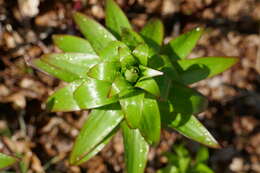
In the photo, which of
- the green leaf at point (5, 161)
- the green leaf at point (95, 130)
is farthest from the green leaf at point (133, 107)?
the green leaf at point (5, 161)

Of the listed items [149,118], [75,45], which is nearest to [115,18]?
[75,45]

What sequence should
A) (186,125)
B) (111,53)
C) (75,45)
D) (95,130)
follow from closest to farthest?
(111,53)
(95,130)
(186,125)
(75,45)

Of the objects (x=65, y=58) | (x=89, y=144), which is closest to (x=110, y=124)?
(x=89, y=144)

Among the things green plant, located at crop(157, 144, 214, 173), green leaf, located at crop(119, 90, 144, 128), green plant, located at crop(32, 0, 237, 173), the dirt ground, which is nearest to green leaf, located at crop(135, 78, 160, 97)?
green plant, located at crop(32, 0, 237, 173)

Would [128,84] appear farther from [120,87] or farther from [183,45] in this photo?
[183,45]

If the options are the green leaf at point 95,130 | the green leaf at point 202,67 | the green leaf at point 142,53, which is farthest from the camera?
the green leaf at point 202,67

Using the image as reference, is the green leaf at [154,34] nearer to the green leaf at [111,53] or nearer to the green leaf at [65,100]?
the green leaf at [111,53]
